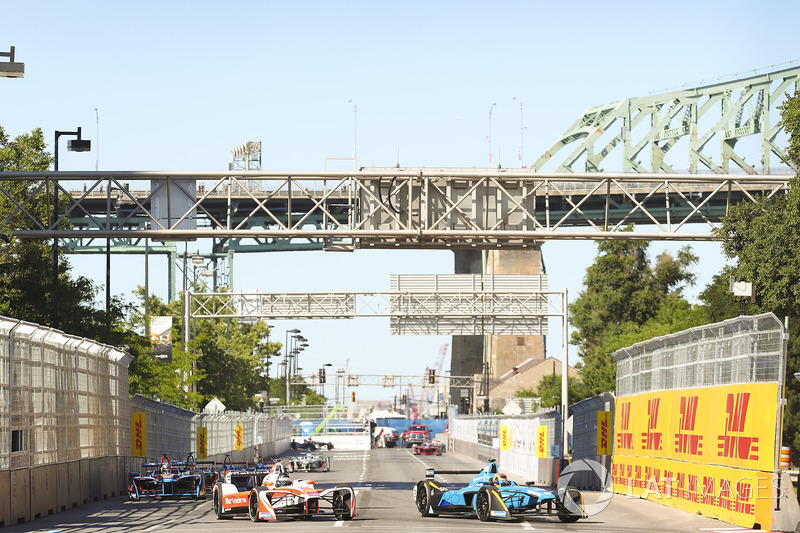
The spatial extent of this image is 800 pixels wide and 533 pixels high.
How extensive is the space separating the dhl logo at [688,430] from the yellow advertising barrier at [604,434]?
762 centimetres

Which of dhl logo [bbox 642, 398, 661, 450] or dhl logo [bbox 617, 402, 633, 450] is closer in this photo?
dhl logo [bbox 642, 398, 661, 450]

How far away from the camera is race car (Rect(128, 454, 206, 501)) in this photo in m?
32.2

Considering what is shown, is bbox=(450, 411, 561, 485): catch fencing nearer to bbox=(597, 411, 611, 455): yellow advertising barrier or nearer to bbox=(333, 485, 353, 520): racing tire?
bbox=(597, 411, 611, 455): yellow advertising barrier

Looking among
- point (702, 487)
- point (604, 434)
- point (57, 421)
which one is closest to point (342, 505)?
point (702, 487)

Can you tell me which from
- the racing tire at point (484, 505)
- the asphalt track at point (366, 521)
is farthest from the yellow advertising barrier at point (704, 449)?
the racing tire at point (484, 505)

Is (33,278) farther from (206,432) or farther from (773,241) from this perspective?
(773,241)

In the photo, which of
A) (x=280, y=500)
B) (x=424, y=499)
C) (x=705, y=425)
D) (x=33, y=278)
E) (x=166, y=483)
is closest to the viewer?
(x=280, y=500)

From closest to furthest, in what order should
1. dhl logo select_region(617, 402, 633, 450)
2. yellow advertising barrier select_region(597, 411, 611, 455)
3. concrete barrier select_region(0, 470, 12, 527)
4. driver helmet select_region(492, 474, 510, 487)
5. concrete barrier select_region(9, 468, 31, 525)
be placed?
concrete barrier select_region(0, 470, 12, 527), concrete barrier select_region(9, 468, 31, 525), driver helmet select_region(492, 474, 510, 487), dhl logo select_region(617, 402, 633, 450), yellow advertising barrier select_region(597, 411, 611, 455)

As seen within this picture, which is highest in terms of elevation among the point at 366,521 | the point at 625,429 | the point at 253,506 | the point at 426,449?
the point at 625,429

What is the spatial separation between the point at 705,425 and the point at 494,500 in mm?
5430

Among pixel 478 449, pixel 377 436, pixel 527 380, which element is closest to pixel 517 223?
pixel 478 449

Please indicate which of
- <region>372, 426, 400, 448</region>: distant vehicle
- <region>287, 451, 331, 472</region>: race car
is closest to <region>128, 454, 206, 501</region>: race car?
<region>287, 451, 331, 472</region>: race car

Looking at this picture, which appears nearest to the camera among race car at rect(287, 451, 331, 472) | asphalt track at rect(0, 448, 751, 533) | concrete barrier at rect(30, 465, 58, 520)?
asphalt track at rect(0, 448, 751, 533)

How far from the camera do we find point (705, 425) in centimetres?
2747
